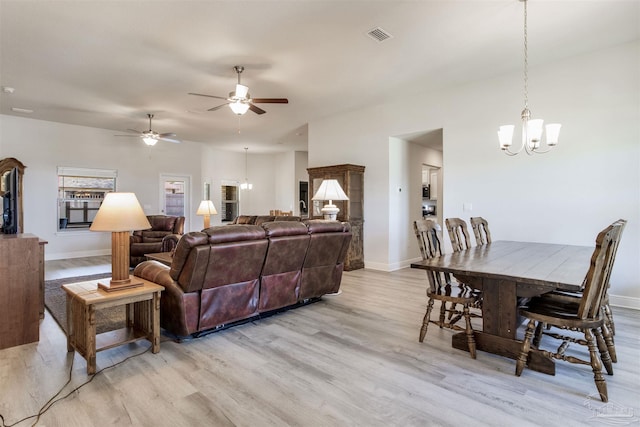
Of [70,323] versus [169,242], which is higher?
[169,242]

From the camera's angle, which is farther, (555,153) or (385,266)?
(385,266)

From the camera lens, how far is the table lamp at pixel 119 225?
96.1 inches

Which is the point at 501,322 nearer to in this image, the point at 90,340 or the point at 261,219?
the point at 90,340

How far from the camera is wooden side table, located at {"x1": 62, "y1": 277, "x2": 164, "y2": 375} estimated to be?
7.46ft

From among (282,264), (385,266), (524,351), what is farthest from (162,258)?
(524,351)

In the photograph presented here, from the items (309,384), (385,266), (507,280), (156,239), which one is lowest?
(309,384)

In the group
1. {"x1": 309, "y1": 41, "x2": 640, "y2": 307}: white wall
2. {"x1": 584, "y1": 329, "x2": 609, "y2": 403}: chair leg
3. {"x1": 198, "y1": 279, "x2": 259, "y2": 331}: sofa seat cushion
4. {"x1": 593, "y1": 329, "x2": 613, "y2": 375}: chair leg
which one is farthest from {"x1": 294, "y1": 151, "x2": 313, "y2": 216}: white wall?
{"x1": 584, "y1": 329, "x2": 609, "y2": 403}: chair leg

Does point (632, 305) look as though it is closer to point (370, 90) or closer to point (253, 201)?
point (370, 90)

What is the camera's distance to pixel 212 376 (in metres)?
2.27

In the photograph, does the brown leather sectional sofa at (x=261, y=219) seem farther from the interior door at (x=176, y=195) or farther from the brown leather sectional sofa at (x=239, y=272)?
the brown leather sectional sofa at (x=239, y=272)

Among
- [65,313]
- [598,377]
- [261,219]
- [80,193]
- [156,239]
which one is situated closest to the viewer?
[598,377]

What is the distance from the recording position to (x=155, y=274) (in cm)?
292

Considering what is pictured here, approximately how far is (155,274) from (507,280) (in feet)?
9.18

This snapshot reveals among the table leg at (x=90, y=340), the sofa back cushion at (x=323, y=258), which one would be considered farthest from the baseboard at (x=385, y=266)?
the table leg at (x=90, y=340)
